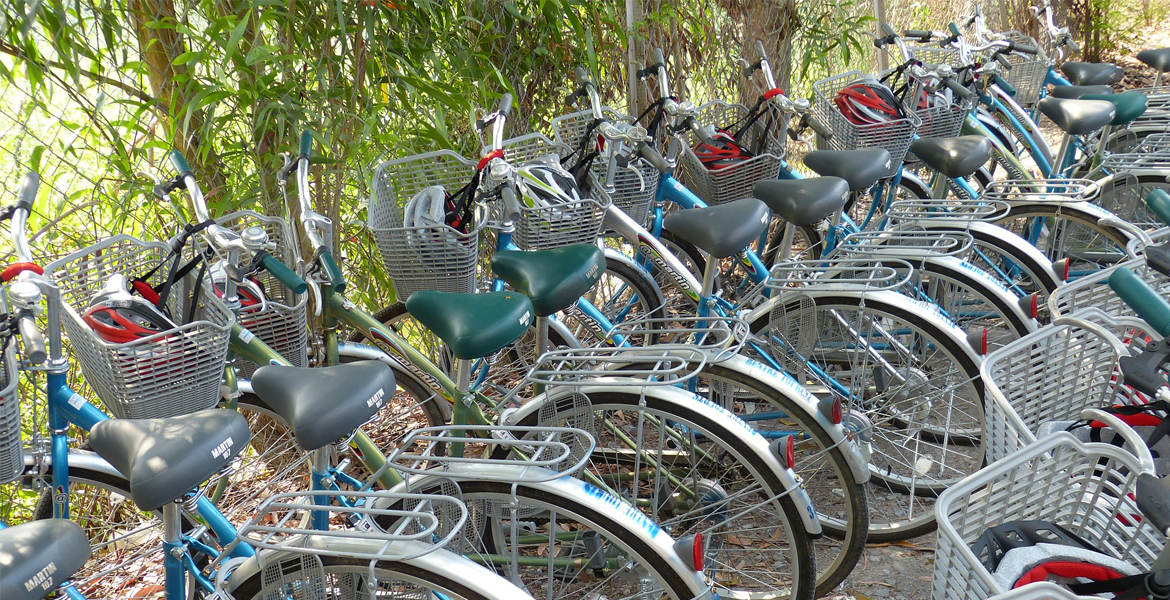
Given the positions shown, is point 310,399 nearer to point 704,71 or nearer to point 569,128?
point 569,128

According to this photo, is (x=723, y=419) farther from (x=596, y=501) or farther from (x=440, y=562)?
(x=440, y=562)

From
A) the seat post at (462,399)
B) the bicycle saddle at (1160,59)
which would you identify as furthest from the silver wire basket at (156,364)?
the bicycle saddle at (1160,59)


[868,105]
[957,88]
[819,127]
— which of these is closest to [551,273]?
[819,127]

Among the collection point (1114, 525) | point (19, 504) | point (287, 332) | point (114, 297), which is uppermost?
point (114, 297)

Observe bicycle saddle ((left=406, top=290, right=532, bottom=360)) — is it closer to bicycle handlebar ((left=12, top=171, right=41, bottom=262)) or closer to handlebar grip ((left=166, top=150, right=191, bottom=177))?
handlebar grip ((left=166, top=150, right=191, bottom=177))

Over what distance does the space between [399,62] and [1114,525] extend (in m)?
2.27

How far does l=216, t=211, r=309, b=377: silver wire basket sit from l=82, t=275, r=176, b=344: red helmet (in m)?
0.26

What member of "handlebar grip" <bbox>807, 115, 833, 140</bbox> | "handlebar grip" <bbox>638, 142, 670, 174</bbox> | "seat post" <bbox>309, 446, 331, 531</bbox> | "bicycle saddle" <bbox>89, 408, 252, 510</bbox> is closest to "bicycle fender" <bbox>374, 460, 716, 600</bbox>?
"seat post" <bbox>309, 446, 331, 531</bbox>

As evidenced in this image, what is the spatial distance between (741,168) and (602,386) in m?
1.47

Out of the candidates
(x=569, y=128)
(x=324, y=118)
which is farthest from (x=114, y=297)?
(x=569, y=128)

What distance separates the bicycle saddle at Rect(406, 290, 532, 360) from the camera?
1905 millimetres

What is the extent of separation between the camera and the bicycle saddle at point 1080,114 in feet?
13.6

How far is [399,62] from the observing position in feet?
9.43

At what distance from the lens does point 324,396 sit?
1.60 metres
